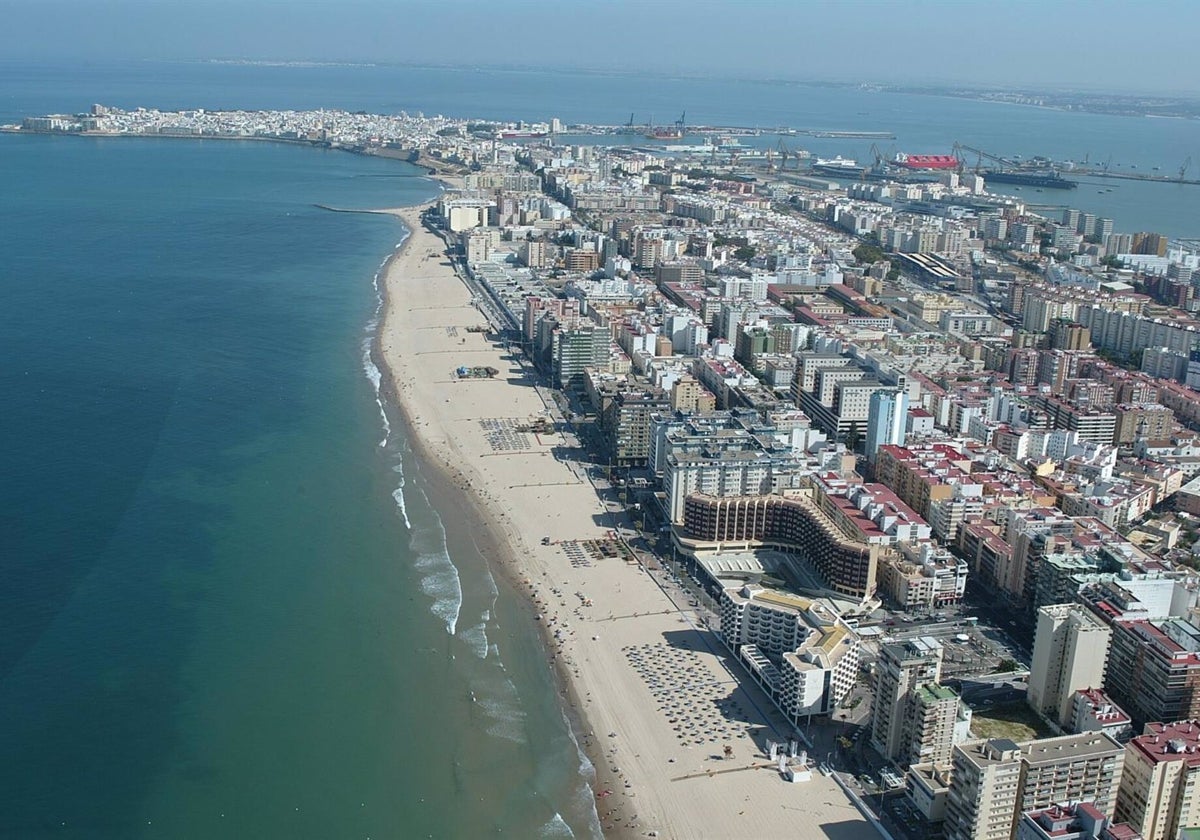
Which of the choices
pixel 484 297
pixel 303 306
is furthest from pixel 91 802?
pixel 484 297

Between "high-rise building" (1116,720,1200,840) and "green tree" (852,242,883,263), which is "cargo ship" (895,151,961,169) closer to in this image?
"green tree" (852,242,883,263)

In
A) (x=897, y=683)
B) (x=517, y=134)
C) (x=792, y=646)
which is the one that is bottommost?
(x=792, y=646)

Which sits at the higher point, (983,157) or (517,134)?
(517,134)

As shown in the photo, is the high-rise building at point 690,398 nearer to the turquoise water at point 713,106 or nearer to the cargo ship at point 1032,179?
the turquoise water at point 713,106

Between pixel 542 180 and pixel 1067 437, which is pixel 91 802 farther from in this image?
pixel 542 180

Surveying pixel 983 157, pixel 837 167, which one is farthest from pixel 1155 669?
pixel 983 157

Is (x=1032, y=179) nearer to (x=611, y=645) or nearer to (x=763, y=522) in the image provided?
(x=763, y=522)

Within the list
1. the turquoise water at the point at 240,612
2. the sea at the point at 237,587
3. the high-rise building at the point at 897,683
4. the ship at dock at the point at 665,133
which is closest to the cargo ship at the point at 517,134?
the ship at dock at the point at 665,133
